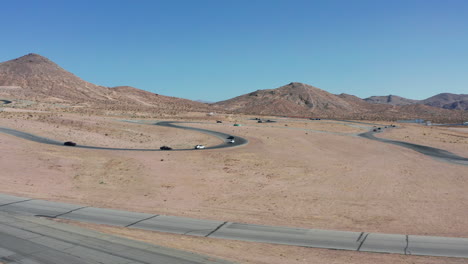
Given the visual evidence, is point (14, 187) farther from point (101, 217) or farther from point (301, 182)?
point (301, 182)

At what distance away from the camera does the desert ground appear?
18.2 metres

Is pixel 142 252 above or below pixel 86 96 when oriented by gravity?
below

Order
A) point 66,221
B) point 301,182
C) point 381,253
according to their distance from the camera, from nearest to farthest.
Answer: point 381,253 < point 66,221 < point 301,182

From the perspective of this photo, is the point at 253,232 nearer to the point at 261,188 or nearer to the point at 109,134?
the point at 261,188

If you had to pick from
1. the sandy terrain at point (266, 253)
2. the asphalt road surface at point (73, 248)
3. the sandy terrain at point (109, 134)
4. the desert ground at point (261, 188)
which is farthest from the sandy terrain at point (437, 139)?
the asphalt road surface at point (73, 248)

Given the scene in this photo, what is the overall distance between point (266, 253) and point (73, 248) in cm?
839

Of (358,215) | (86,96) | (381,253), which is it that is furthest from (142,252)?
(86,96)

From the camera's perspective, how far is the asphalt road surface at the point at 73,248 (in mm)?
13375

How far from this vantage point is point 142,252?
47.1 ft

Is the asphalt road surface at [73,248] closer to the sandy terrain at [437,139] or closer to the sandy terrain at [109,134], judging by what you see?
the sandy terrain at [109,134]

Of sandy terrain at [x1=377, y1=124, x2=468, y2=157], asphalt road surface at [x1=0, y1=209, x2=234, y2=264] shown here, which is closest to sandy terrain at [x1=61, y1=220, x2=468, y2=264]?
asphalt road surface at [x1=0, y1=209, x2=234, y2=264]

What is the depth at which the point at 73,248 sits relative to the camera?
47.4 ft

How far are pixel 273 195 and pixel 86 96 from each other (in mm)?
182382

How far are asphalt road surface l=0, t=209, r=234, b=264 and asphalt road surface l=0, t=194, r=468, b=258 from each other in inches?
120
